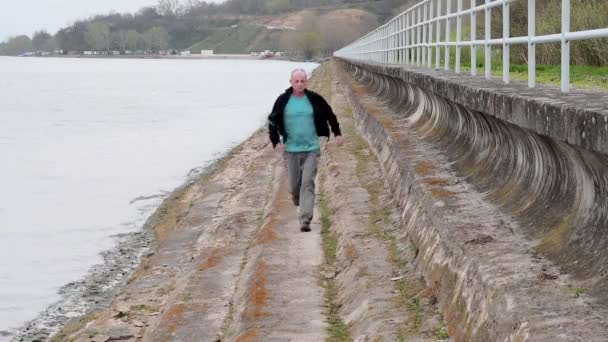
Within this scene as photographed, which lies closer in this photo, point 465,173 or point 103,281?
point 465,173

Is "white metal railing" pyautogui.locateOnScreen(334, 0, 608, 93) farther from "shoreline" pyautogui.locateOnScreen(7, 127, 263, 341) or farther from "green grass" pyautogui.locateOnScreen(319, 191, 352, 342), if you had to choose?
"shoreline" pyautogui.locateOnScreen(7, 127, 263, 341)

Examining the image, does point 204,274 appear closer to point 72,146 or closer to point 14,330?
point 14,330

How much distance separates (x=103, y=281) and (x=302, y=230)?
13.1ft

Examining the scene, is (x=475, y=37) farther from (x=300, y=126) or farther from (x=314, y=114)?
(x=300, y=126)

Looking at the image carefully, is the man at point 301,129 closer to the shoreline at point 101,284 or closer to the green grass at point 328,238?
the green grass at point 328,238

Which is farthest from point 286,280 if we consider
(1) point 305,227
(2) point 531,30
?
(2) point 531,30

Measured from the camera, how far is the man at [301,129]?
33.7 feet

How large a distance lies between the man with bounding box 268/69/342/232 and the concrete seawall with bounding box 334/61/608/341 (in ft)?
3.67

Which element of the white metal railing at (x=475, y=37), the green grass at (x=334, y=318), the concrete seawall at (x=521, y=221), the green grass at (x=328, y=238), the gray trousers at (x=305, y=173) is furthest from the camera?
the gray trousers at (x=305, y=173)

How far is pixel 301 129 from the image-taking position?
→ 409 inches

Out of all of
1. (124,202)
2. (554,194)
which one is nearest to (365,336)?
(554,194)

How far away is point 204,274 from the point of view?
9648 millimetres

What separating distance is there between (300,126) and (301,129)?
3cm

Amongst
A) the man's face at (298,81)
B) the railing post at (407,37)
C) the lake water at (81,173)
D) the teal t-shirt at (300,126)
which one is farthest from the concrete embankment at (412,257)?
the railing post at (407,37)
